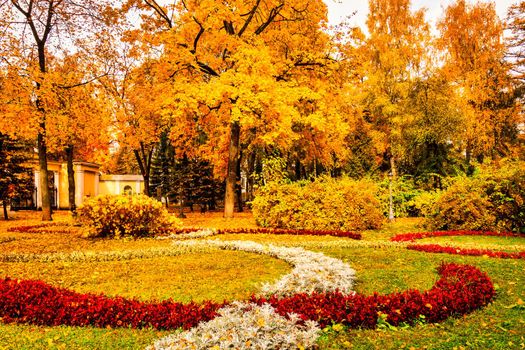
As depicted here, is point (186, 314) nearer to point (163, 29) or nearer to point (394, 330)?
point (394, 330)

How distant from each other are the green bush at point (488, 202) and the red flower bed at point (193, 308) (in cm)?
952

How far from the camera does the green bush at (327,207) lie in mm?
14281

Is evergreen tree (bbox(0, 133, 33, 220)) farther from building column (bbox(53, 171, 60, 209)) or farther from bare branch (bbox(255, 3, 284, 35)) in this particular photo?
bare branch (bbox(255, 3, 284, 35))

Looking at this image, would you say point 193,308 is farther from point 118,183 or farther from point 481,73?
point 118,183

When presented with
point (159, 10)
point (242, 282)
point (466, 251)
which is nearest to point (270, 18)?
point (159, 10)

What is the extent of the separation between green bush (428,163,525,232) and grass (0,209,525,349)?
1.75 m

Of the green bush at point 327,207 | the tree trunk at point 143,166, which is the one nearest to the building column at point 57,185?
the tree trunk at point 143,166

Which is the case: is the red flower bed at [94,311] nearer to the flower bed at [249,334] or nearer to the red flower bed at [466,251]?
the flower bed at [249,334]

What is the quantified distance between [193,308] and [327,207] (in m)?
10.4

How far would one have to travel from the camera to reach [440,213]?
14.2 m

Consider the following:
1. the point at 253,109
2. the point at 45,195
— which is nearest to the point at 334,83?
the point at 253,109

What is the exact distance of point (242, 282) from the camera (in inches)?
247

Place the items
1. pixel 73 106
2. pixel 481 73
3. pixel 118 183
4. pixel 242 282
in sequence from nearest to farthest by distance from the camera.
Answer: pixel 242 282 → pixel 73 106 → pixel 481 73 → pixel 118 183

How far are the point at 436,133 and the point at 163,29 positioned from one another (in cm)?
1622
